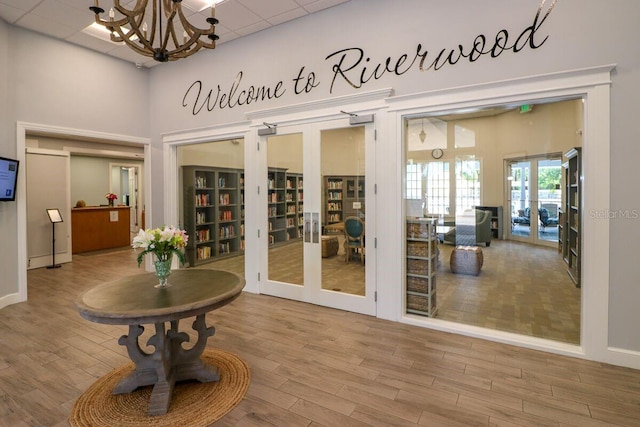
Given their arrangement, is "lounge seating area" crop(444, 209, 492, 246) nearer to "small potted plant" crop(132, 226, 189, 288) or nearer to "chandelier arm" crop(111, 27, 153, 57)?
"small potted plant" crop(132, 226, 189, 288)

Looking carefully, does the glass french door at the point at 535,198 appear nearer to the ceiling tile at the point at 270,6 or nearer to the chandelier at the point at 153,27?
the ceiling tile at the point at 270,6

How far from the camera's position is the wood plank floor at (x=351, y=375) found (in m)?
2.16

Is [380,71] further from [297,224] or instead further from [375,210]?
[297,224]

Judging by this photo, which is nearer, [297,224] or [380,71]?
[380,71]

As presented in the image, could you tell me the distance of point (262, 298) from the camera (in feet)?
15.1

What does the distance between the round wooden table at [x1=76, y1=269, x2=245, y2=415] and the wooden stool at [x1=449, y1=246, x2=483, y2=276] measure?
271 cm

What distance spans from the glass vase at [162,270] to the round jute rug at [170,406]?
0.79 meters

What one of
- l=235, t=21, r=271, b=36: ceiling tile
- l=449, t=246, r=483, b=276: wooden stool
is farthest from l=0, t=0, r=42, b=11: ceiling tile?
l=449, t=246, r=483, b=276: wooden stool

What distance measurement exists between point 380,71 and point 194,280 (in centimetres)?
303

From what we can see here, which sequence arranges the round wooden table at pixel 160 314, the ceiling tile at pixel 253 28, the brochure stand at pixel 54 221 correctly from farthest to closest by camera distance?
the brochure stand at pixel 54 221 → the ceiling tile at pixel 253 28 → the round wooden table at pixel 160 314

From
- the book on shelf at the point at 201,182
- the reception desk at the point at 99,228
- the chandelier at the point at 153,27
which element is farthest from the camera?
the reception desk at the point at 99,228

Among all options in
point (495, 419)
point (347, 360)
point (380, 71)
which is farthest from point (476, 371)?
point (380, 71)

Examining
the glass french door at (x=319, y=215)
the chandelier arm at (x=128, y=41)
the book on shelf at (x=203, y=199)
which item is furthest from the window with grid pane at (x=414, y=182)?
the book on shelf at (x=203, y=199)

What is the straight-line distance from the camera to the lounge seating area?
13.2ft
